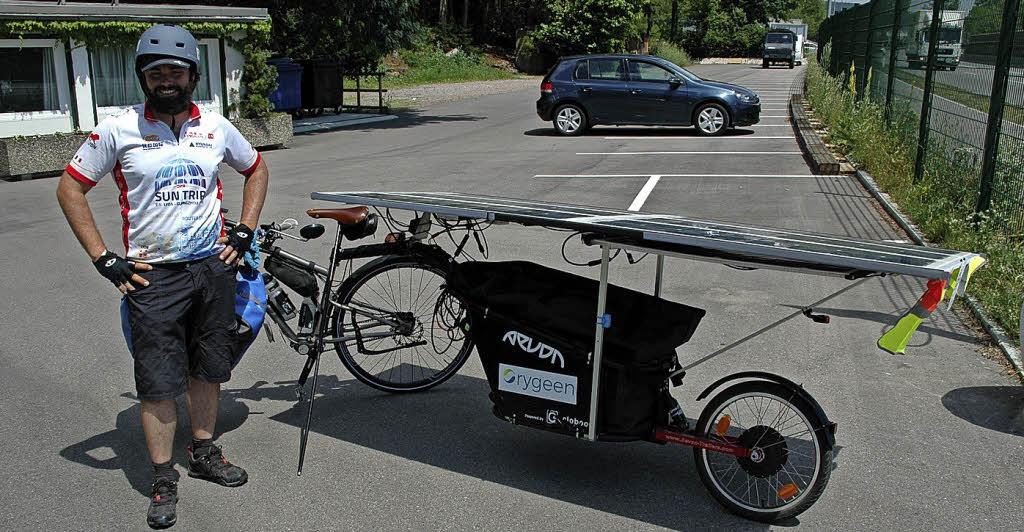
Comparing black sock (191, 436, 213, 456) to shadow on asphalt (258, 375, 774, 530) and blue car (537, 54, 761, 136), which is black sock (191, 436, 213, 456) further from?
blue car (537, 54, 761, 136)

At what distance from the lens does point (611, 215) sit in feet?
13.9

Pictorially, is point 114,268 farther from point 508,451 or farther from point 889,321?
point 889,321

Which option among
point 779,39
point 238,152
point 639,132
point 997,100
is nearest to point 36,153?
point 639,132

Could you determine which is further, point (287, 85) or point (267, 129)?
point (287, 85)

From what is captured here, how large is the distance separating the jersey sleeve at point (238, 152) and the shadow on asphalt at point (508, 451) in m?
1.38

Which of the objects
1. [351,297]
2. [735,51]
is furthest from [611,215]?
[735,51]

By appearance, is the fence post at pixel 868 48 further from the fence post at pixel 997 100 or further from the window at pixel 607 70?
the fence post at pixel 997 100

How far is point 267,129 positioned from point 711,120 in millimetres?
8735

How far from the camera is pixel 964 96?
9180 millimetres

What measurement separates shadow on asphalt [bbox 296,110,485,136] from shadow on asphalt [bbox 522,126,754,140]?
310cm

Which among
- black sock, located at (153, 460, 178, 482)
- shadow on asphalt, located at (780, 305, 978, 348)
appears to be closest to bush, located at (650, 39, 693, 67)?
shadow on asphalt, located at (780, 305, 978, 348)

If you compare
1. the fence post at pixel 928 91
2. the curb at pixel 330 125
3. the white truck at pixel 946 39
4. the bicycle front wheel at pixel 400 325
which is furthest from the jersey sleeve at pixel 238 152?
the curb at pixel 330 125

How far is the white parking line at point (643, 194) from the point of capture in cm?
1081

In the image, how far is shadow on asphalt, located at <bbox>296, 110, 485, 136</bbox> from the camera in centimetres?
2100
